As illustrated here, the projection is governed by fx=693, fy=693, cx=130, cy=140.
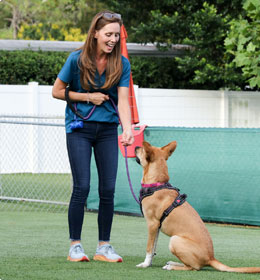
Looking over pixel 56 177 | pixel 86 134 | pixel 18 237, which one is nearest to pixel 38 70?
pixel 56 177

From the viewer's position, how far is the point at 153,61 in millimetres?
21266

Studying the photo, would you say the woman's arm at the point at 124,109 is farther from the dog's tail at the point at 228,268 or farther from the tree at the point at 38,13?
the tree at the point at 38,13

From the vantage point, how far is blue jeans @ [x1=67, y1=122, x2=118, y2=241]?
5387mm

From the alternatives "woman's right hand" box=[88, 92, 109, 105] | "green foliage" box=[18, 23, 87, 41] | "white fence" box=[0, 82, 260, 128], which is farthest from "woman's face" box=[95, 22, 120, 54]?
"green foliage" box=[18, 23, 87, 41]

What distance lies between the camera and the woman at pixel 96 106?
17.5ft

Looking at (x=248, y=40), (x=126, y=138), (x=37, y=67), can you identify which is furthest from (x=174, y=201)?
(x=37, y=67)

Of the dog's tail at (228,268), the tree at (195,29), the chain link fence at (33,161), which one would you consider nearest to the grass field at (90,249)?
the dog's tail at (228,268)

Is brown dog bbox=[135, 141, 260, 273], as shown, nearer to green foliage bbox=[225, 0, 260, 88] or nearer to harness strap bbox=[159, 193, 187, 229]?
harness strap bbox=[159, 193, 187, 229]

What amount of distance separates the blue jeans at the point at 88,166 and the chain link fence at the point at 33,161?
7.31m

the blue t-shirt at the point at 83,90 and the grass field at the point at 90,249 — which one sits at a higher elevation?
the blue t-shirt at the point at 83,90

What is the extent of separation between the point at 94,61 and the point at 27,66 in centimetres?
1422

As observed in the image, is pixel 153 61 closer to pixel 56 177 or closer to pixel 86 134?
pixel 56 177

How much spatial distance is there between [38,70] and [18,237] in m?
12.5

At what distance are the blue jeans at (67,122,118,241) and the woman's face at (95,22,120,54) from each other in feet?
A: 1.94
